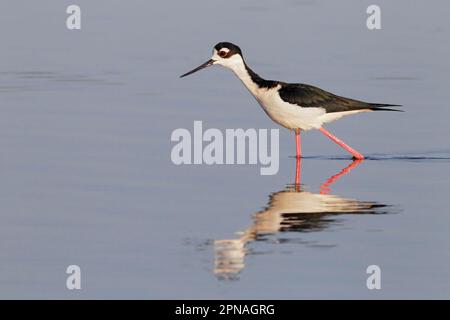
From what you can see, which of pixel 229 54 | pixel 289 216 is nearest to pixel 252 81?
pixel 229 54

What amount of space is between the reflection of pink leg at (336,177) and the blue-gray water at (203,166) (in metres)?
0.06

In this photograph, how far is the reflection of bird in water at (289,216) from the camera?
1046 centimetres

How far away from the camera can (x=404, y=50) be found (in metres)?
20.8

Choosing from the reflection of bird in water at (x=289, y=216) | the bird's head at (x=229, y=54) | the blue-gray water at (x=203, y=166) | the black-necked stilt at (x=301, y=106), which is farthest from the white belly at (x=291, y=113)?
the reflection of bird in water at (x=289, y=216)

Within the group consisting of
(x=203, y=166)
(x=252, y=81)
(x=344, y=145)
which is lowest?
(x=203, y=166)

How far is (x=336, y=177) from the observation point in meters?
13.8

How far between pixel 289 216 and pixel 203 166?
7.17ft

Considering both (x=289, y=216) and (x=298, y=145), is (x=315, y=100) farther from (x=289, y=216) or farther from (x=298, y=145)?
(x=289, y=216)

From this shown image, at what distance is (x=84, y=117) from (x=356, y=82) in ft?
13.7

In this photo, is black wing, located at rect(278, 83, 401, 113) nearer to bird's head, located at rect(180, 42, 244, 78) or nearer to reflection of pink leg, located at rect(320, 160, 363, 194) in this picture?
bird's head, located at rect(180, 42, 244, 78)

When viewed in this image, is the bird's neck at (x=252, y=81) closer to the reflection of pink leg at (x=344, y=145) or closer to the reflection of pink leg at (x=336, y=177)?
the reflection of pink leg at (x=344, y=145)

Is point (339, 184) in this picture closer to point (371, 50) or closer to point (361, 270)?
point (361, 270)

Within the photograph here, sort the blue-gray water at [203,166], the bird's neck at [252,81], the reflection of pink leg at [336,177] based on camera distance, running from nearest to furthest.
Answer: the blue-gray water at [203,166] < the reflection of pink leg at [336,177] < the bird's neck at [252,81]

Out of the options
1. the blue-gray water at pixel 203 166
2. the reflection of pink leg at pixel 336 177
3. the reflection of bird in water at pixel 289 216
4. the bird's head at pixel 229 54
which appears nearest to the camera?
the blue-gray water at pixel 203 166
